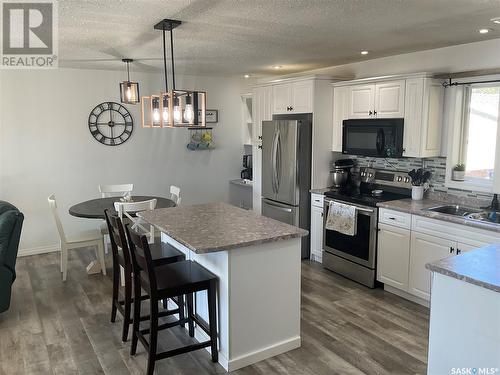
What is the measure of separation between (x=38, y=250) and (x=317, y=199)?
363 centimetres

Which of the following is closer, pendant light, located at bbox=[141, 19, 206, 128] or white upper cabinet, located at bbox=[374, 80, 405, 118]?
pendant light, located at bbox=[141, 19, 206, 128]

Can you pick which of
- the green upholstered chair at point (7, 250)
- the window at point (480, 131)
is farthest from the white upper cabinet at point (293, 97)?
the green upholstered chair at point (7, 250)

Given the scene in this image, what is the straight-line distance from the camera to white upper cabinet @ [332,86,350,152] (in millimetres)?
4789

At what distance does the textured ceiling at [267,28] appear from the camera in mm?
2637

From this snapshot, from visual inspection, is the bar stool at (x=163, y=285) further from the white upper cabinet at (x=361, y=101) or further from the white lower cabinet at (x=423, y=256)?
the white upper cabinet at (x=361, y=101)

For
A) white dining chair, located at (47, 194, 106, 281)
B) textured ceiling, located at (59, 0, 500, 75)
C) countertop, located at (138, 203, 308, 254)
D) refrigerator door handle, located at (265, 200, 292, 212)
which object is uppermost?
textured ceiling, located at (59, 0, 500, 75)

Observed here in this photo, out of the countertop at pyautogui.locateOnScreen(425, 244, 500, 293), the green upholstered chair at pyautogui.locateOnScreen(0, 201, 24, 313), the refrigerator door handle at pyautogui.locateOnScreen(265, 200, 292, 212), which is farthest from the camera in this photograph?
the refrigerator door handle at pyautogui.locateOnScreen(265, 200, 292, 212)

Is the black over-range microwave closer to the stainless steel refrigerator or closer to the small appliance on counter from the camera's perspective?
the small appliance on counter

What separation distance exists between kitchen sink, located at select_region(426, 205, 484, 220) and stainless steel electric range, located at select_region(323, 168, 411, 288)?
0.50m

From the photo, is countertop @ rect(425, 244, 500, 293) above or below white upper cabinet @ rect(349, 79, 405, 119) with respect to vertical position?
below

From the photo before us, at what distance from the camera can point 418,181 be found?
13.8ft

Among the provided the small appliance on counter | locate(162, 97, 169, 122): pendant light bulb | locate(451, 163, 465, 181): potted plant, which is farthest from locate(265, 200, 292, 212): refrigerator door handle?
locate(162, 97, 169, 122): pendant light bulb

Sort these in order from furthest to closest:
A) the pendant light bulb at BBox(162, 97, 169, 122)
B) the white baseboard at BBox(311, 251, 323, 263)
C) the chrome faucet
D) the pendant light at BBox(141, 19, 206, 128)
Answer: the white baseboard at BBox(311, 251, 323, 263) < the chrome faucet < the pendant light bulb at BBox(162, 97, 169, 122) < the pendant light at BBox(141, 19, 206, 128)

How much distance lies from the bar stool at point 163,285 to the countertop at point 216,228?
→ 26cm
